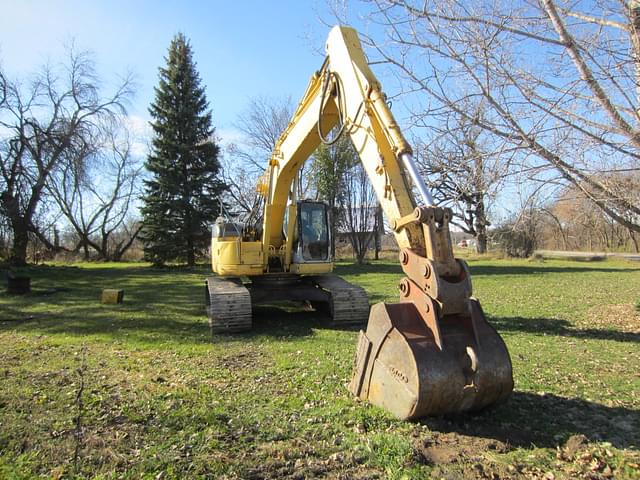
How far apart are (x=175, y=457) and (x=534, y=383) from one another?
13.2 feet

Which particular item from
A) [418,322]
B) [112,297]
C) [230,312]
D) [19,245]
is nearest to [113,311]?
[112,297]

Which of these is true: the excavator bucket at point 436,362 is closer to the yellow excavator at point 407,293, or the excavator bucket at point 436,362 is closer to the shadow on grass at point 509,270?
the yellow excavator at point 407,293

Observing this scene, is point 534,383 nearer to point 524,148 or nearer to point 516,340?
point 516,340

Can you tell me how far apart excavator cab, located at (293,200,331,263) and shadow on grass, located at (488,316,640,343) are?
3856mm

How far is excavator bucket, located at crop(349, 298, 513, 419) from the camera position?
12.0 feet

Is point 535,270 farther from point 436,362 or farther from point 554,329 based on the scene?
point 436,362

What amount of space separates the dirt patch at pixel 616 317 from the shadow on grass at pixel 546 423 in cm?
505

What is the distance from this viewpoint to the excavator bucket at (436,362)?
3.67 meters

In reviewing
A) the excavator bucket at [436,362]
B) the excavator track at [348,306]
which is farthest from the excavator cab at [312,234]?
the excavator bucket at [436,362]

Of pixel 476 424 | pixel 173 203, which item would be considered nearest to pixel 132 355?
pixel 476 424

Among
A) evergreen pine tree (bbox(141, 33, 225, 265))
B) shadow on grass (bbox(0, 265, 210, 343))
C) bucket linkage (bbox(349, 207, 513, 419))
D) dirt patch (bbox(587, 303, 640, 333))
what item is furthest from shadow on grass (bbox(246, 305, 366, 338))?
evergreen pine tree (bbox(141, 33, 225, 265))

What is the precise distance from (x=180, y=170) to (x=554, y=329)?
22.7 meters

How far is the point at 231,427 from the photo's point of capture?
4.08 m

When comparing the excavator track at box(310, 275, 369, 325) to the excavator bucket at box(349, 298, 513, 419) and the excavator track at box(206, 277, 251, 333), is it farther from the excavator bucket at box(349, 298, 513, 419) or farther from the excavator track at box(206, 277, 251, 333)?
the excavator bucket at box(349, 298, 513, 419)
